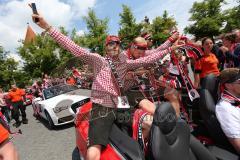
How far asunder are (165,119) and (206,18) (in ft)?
180

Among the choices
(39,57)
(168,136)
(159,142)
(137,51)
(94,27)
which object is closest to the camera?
(159,142)

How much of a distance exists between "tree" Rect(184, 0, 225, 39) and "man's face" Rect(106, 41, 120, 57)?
172 ft

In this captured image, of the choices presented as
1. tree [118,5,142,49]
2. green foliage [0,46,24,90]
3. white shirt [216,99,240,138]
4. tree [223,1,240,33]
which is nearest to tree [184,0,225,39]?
tree [223,1,240,33]

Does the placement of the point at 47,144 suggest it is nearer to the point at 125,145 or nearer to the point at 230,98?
the point at 125,145

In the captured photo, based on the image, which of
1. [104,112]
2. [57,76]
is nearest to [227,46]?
[104,112]

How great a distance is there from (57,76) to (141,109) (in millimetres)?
1236

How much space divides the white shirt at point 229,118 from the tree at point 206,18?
52.4 meters

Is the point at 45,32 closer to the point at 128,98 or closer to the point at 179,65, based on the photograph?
the point at 128,98

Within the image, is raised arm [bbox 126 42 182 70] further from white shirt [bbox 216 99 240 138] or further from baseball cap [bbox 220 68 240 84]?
white shirt [bbox 216 99 240 138]

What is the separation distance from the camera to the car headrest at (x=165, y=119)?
289 cm

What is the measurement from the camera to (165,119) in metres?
2.90

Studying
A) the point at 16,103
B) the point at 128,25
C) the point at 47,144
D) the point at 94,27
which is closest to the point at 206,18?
the point at 128,25

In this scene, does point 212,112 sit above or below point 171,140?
above

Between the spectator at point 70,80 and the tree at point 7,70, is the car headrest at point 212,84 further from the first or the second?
the tree at point 7,70
